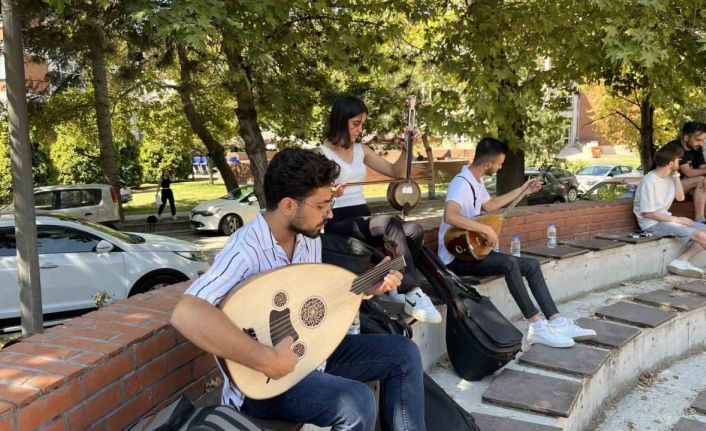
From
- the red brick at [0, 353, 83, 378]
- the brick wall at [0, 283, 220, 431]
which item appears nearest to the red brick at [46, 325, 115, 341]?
the brick wall at [0, 283, 220, 431]

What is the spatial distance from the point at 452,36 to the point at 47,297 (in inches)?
238

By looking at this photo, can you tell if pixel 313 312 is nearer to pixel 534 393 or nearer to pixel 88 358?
pixel 88 358

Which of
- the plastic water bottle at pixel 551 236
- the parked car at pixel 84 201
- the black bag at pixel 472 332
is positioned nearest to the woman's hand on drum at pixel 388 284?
the black bag at pixel 472 332

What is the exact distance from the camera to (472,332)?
3.59 metres

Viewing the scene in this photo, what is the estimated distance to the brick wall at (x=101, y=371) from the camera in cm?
177

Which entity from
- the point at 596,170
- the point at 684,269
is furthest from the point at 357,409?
the point at 596,170

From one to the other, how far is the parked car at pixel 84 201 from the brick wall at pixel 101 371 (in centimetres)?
1202

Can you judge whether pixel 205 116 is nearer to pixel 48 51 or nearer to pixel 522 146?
pixel 48 51

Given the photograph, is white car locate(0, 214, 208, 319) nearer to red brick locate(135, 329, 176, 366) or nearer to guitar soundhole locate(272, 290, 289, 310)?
red brick locate(135, 329, 176, 366)

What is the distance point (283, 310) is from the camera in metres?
2.21

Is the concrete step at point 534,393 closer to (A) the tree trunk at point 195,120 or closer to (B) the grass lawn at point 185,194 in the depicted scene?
(A) the tree trunk at point 195,120

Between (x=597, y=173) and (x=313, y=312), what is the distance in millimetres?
26673

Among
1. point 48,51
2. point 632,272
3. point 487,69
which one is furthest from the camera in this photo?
point 48,51

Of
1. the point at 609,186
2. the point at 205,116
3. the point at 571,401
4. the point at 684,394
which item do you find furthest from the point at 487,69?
the point at 205,116
